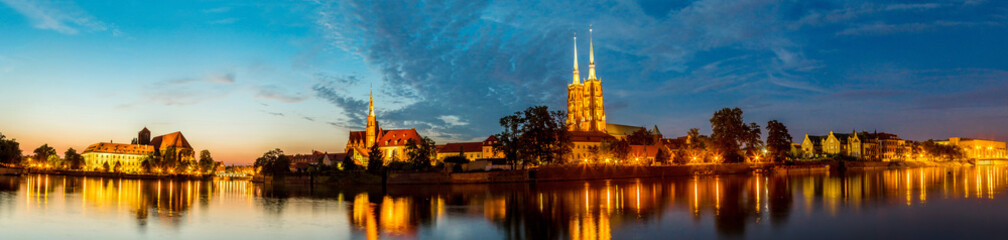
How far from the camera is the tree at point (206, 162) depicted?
107 metres

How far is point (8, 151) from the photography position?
100 meters

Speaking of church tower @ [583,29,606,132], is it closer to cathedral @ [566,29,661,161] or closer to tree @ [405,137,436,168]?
cathedral @ [566,29,661,161]

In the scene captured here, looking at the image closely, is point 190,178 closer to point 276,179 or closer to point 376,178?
point 276,179

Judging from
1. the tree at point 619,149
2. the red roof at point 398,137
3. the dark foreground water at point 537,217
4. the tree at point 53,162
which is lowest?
the dark foreground water at point 537,217

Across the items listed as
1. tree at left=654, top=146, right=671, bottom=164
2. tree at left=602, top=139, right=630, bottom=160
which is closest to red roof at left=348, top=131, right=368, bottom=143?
tree at left=602, top=139, right=630, bottom=160

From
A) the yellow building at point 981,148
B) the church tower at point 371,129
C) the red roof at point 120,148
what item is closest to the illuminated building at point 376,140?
the church tower at point 371,129

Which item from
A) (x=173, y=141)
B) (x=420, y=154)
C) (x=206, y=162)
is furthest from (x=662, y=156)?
(x=173, y=141)

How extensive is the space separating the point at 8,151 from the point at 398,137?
64713 mm

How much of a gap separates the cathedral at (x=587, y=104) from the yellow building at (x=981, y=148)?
100494 millimetres

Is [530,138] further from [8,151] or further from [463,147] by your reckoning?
[8,151]

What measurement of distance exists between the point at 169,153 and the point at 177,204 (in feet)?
245

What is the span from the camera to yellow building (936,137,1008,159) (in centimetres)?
15750

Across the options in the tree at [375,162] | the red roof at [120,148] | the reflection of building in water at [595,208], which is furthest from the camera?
the red roof at [120,148]

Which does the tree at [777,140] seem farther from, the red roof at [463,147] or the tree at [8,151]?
the tree at [8,151]
